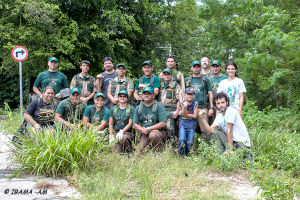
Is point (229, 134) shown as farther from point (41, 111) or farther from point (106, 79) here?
point (41, 111)

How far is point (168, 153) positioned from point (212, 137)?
0.85m

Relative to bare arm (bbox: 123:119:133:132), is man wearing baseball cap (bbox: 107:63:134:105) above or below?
above

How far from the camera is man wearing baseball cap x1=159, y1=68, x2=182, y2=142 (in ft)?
20.0

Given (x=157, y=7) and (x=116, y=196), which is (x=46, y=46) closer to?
(x=157, y=7)

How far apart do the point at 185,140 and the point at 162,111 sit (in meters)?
0.69

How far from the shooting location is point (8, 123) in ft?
23.8

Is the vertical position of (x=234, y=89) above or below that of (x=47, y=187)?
above

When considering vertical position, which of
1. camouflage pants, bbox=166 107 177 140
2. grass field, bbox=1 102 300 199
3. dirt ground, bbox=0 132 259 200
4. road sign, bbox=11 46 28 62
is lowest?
dirt ground, bbox=0 132 259 200

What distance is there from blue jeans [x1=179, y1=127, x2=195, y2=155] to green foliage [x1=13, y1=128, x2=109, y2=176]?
1553 millimetres

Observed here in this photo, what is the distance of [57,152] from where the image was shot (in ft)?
14.6

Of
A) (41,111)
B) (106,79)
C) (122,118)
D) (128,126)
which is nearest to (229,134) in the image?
(128,126)

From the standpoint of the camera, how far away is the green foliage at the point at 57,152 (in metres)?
4.40

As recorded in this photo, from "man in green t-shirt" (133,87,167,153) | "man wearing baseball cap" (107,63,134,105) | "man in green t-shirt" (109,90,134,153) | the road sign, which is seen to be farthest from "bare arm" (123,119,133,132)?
the road sign

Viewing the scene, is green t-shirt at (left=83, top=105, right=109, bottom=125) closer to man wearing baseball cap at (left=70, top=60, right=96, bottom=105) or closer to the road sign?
man wearing baseball cap at (left=70, top=60, right=96, bottom=105)
